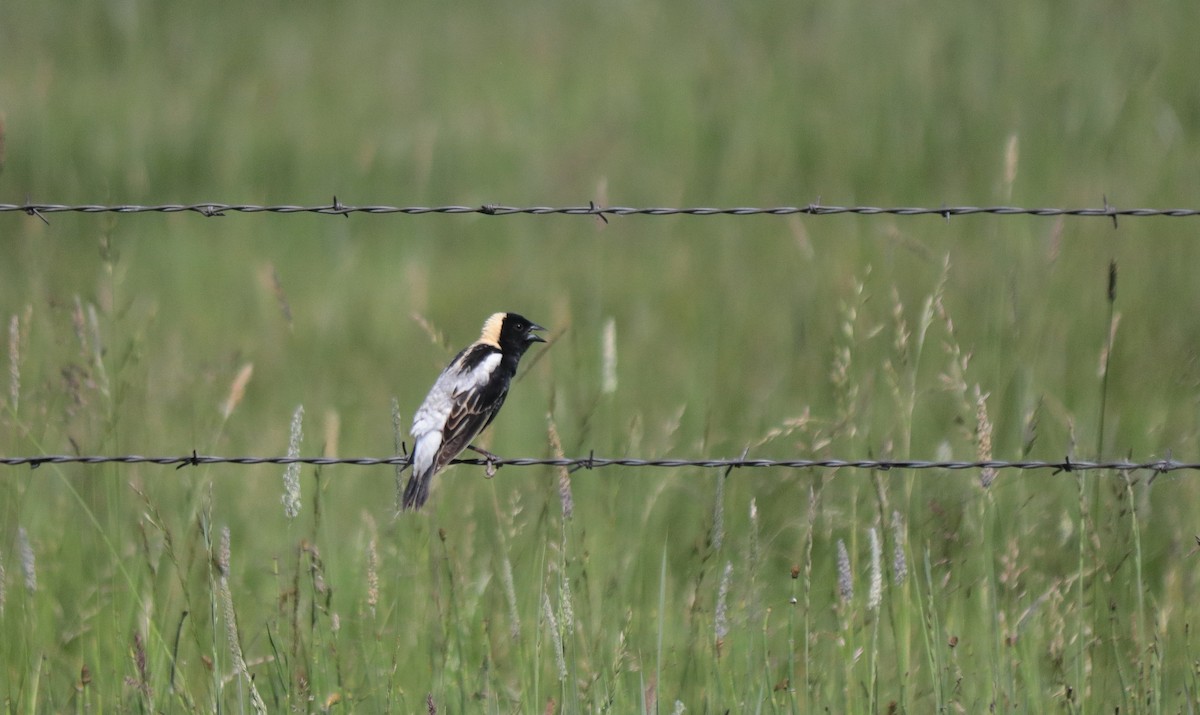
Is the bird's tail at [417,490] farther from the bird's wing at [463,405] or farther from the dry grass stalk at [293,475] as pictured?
the dry grass stalk at [293,475]

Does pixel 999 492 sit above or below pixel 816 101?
below

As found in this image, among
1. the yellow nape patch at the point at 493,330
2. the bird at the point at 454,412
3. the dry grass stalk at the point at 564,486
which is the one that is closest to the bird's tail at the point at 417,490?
the bird at the point at 454,412

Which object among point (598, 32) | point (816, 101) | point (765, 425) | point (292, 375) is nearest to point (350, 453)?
point (292, 375)

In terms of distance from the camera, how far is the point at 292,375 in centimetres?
670

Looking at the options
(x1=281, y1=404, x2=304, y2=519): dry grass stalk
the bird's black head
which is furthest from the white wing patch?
(x1=281, y1=404, x2=304, y2=519): dry grass stalk

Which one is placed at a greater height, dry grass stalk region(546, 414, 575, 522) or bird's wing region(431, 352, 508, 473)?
bird's wing region(431, 352, 508, 473)

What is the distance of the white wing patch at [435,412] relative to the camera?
4277 millimetres

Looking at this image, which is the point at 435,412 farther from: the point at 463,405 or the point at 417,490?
the point at 417,490

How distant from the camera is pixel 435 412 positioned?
4.32 meters

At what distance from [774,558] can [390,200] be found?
473 centimetres

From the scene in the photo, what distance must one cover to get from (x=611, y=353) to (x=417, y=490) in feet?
2.33

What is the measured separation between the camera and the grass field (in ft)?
12.4

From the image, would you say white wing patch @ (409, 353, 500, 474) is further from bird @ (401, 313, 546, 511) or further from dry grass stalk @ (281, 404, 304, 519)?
dry grass stalk @ (281, 404, 304, 519)

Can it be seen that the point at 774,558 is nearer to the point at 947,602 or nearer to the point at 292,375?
the point at 947,602
